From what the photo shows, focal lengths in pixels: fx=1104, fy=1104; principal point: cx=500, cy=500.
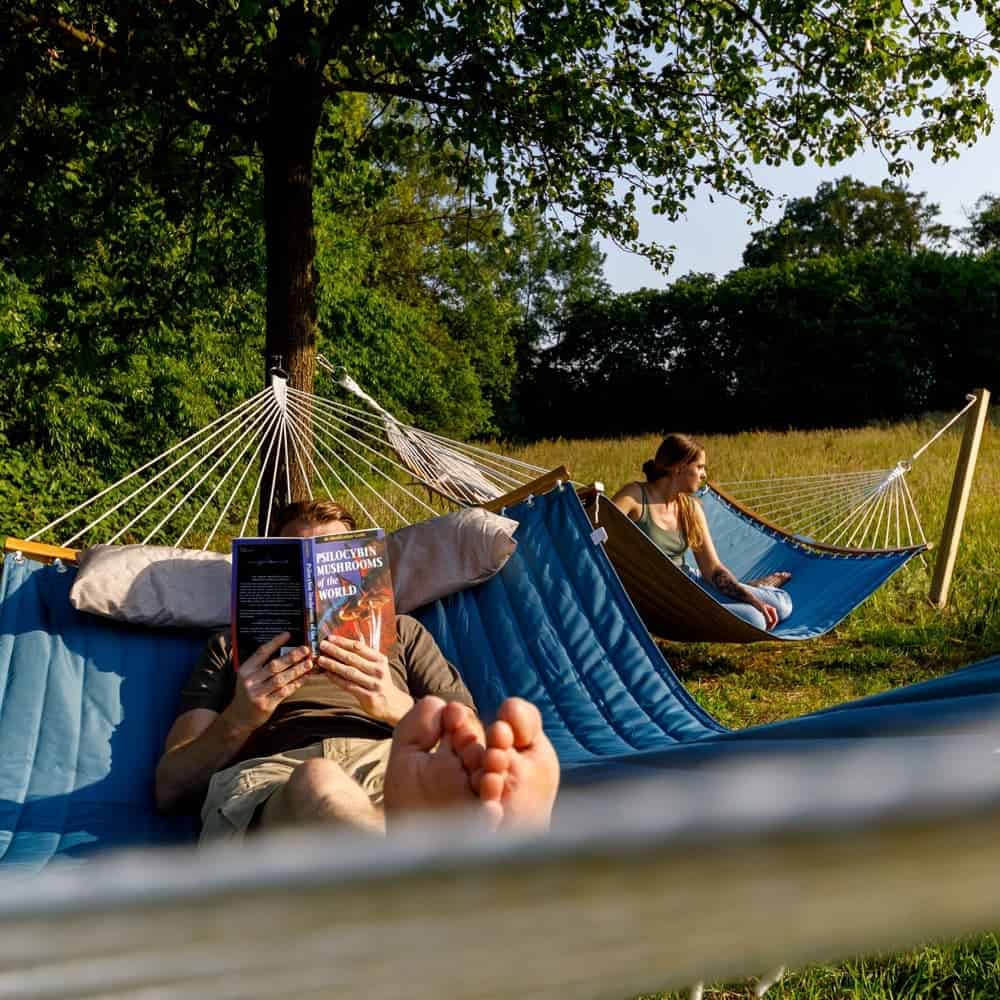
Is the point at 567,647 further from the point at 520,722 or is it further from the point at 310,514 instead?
the point at 520,722

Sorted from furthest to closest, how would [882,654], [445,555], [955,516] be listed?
1. [955,516]
2. [882,654]
3. [445,555]

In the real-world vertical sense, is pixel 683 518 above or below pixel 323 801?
above

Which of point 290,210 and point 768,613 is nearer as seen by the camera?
point 768,613

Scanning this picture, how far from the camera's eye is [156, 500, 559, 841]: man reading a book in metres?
1.42

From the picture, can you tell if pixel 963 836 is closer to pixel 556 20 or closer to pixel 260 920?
pixel 260 920

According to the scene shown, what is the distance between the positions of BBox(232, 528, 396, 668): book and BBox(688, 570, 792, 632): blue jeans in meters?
1.91

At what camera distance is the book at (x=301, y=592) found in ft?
7.24

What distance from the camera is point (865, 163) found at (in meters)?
5.28

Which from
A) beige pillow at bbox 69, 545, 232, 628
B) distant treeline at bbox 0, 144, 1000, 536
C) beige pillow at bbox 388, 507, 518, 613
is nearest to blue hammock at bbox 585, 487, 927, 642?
beige pillow at bbox 388, 507, 518, 613

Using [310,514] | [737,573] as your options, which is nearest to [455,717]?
[310,514]

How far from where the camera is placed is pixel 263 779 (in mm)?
2029

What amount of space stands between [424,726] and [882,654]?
330 centimetres

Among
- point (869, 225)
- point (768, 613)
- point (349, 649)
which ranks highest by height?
point (869, 225)

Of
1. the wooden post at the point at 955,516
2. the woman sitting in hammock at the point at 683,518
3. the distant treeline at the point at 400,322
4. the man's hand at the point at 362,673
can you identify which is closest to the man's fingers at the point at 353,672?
the man's hand at the point at 362,673
